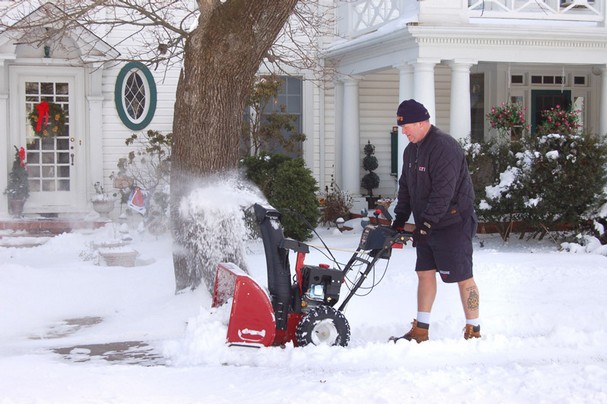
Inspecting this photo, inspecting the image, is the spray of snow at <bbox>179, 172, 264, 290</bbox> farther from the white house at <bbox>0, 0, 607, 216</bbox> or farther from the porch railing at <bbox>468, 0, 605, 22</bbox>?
the porch railing at <bbox>468, 0, 605, 22</bbox>

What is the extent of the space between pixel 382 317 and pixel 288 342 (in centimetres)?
161

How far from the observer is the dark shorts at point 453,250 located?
6219 millimetres

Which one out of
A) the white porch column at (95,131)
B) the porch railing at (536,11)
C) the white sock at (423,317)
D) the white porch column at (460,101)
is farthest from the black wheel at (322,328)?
the white porch column at (95,131)

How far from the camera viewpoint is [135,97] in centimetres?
1653

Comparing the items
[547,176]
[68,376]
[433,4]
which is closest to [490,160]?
[547,176]

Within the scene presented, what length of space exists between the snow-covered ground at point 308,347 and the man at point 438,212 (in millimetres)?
344

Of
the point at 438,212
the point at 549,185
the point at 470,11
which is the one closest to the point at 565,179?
the point at 549,185

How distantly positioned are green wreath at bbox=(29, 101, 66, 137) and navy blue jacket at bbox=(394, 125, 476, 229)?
11180 millimetres

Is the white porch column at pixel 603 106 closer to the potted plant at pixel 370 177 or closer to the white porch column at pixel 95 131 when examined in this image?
the potted plant at pixel 370 177

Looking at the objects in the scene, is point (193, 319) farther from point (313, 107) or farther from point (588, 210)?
point (313, 107)

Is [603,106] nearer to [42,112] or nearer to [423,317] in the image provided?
[42,112]

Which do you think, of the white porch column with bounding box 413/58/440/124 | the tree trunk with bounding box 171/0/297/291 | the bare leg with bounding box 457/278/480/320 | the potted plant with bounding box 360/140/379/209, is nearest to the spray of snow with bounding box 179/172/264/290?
the tree trunk with bounding box 171/0/297/291

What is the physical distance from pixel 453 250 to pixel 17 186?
1147cm

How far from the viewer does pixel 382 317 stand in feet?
24.3
